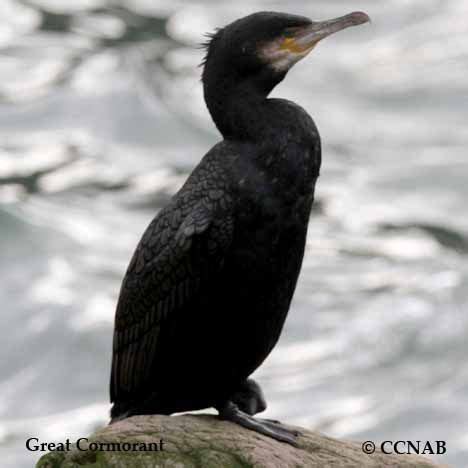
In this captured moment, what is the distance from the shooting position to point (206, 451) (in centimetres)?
796

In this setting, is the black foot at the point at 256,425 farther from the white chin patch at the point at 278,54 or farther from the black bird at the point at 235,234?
the white chin patch at the point at 278,54

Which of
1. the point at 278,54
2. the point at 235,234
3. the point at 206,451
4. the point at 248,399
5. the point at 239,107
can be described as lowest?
the point at 206,451

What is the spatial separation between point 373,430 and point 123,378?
849cm

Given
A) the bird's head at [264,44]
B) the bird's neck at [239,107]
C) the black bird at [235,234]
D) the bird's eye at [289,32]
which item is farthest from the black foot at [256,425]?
the bird's eye at [289,32]

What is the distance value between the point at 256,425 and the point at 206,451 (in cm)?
45

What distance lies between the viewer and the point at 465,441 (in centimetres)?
1662

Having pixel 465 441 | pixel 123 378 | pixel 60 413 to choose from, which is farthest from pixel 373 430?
pixel 123 378

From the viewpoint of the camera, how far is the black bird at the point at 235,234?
824 cm

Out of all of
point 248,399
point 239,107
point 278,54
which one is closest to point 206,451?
point 248,399

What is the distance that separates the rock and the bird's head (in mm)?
1567

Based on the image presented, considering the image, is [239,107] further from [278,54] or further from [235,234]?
[235,234]

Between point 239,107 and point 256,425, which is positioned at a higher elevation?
point 239,107

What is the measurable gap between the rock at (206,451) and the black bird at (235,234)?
0.47 ft

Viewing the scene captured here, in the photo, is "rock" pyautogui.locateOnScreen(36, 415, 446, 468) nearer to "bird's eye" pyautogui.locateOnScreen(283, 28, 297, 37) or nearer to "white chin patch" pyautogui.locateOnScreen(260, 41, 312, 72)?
"white chin patch" pyautogui.locateOnScreen(260, 41, 312, 72)
